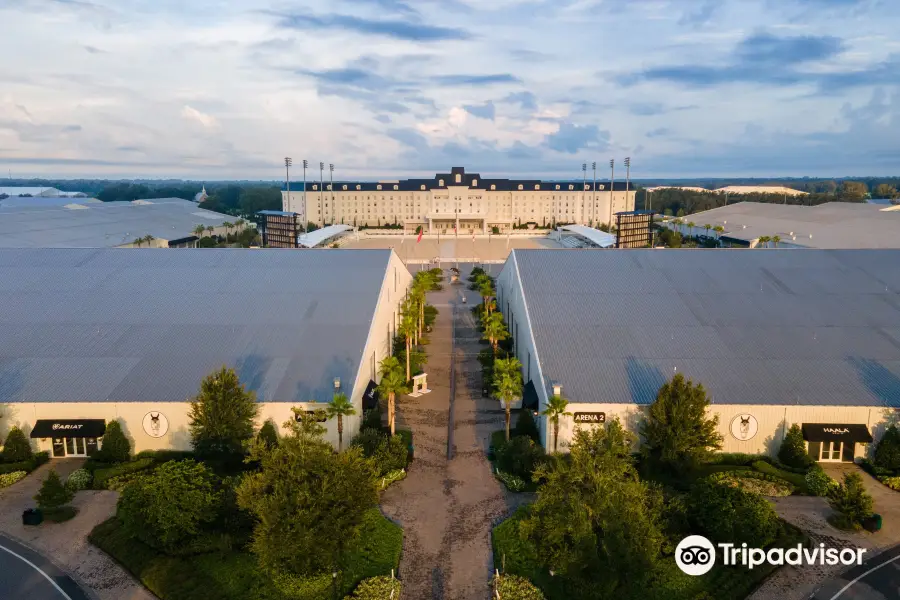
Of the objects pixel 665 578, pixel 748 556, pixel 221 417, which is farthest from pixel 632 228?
pixel 665 578

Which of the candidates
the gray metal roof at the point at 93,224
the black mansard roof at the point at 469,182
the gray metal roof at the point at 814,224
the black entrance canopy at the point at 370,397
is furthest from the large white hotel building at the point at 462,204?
the black entrance canopy at the point at 370,397

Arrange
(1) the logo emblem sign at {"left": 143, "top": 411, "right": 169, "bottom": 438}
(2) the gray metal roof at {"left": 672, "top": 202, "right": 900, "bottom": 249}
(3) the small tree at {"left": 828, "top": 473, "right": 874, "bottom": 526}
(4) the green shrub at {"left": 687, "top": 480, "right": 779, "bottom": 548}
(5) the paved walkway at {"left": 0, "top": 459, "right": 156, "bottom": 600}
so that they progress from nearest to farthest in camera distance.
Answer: (5) the paved walkway at {"left": 0, "top": 459, "right": 156, "bottom": 600}
(4) the green shrub at {"left": 687, "top": 480, "right": 779, "bottom": 548}
(3) the small tree at {"left": 828, "top": 473, "right": 874, "bottom": 526}
(1) the logo emblem sign at {"left": 143, "top": 411, "right": 169, "bottom": 438}
(2) the gray metal roof at {"left": 672, "top": 202, "right": 900, "bottom": 249}

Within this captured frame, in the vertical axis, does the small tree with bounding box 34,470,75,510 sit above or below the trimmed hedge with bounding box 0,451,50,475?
above

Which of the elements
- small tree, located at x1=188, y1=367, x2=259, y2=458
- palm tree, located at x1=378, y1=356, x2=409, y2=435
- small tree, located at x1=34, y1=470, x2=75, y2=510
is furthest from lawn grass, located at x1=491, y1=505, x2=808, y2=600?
small tree, located at x1=34, y1=470, x2=75, y2=510

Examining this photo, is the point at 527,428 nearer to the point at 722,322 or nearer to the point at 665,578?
the point at 665,578

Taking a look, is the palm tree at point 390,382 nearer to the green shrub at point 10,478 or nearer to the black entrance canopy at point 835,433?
the green shrub at point 10,478

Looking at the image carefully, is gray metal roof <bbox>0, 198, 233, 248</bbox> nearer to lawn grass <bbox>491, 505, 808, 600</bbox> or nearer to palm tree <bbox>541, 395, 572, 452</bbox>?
palm tree <bbox>541, 395, 572, 452</bbox>

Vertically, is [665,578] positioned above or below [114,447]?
below
